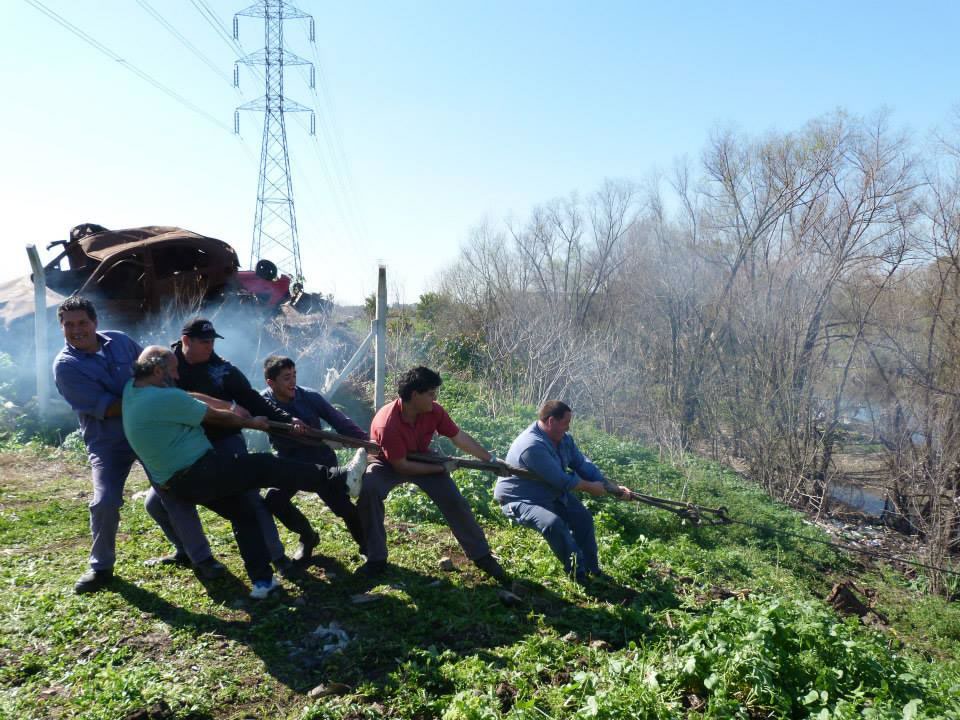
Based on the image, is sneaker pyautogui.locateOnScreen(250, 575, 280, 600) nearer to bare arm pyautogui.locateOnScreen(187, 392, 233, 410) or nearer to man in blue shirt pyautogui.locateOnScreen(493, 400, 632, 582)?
bare arm pyautogui.locateOnScreen(187, 392, 233, 410)

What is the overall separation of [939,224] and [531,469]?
11.3 metres

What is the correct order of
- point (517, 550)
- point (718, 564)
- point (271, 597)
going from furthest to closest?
point (718, 564) < point (517, 550) < point (271, 597)

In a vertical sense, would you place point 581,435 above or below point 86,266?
below

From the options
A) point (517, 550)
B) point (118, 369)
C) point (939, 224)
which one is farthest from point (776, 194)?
point (118, 369)

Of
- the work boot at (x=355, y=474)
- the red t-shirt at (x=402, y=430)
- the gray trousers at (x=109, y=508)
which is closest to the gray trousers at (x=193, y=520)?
the gray trousers at (x=109, y=508)

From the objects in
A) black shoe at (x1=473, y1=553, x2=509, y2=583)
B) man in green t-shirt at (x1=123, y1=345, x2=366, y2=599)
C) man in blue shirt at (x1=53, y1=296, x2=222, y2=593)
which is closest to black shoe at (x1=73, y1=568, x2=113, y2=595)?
man in blue shirt at (x1=53, y1=296, x2=222, y2=593)

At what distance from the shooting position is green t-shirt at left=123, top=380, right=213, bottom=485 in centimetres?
397

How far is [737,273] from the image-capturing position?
1869 cm

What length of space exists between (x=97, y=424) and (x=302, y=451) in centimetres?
134

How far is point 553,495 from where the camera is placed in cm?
506

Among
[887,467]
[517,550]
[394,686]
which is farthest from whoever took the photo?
[887,467]

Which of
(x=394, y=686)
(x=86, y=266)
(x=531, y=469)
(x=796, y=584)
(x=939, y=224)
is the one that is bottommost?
(x=796, y=584)

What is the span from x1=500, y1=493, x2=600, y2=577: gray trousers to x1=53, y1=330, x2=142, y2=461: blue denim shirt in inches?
→ 106

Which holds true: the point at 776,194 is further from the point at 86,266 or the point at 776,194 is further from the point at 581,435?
the point at 86,266
